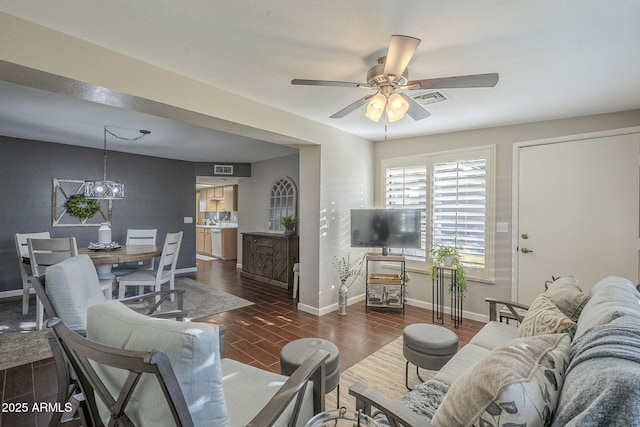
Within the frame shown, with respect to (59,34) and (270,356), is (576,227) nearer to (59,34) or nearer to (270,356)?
(270,356)

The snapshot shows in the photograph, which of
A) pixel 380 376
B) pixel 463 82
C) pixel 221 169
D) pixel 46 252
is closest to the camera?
pixel 463 82

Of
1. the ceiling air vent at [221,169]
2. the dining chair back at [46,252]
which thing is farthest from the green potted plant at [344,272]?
the ceiling air vent at [221,169]

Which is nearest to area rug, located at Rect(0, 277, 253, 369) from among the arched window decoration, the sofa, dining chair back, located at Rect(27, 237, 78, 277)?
dining chair back, located at Rect(27, 237, 78, 277)

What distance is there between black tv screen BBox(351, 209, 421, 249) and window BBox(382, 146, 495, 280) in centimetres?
37

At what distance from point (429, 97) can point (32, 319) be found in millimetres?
5124

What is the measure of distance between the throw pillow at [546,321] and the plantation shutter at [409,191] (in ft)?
7.74

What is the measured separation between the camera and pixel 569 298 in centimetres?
179

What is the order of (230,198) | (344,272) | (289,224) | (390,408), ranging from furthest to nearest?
(230,198) < (289,224) < (344,272) < (390,408)

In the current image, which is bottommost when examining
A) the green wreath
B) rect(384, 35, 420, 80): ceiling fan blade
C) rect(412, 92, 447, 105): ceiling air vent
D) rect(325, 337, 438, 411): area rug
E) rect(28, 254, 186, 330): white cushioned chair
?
rect(325, 337, 438, 411): area rug

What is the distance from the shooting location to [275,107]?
3156 millimetres

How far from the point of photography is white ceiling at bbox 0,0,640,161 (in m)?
1.61

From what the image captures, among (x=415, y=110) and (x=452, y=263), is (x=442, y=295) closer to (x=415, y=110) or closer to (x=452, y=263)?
(x=452, y=263)

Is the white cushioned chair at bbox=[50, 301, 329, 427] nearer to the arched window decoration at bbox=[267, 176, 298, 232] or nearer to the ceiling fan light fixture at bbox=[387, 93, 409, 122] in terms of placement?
the ceiling fan light fixture at bbox=[387, 93, 409, 122]

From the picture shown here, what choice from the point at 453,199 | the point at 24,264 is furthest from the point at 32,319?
the point at 453,199
